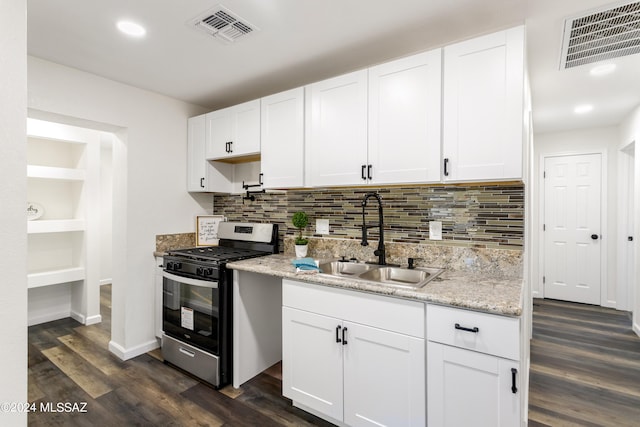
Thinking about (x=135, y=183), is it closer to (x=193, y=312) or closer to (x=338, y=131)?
(x=193, y=312)

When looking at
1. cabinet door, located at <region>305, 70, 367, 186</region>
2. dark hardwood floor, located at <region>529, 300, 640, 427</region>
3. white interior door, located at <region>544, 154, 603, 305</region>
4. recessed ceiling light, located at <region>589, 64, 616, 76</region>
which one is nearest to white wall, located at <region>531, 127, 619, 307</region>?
white interior door, located at <region>544, 154, 603, 305</region>

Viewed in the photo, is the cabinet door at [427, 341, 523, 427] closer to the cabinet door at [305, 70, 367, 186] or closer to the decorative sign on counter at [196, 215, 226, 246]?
the cabinet door at [305, 70, 367, 186]

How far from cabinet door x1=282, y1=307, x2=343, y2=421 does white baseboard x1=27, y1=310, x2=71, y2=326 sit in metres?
3.28

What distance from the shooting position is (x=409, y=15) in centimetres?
174

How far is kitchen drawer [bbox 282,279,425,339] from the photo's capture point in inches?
61.9

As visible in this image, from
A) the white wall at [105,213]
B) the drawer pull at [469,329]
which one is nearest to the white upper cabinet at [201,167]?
the drawer pull at [469,329]

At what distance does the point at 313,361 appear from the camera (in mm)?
1926

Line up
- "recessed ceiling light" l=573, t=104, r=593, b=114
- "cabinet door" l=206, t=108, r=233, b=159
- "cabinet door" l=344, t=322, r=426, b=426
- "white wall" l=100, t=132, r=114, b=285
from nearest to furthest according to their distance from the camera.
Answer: "cabinet door" l=344, t=322, r=426, b=426 → "cabinet door" l=206, t=108, r=233, b=159 → "recessed ceiling light" l=573, t=104, r=593, b=114 → "white wall" l=100, t=132, r=114, b=285

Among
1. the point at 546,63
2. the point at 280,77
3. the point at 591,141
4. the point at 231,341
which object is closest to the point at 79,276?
the point at 231,341

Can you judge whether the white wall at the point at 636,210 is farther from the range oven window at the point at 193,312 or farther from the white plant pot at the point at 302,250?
the range oven window at the point at 193,312

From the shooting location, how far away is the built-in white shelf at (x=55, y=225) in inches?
131

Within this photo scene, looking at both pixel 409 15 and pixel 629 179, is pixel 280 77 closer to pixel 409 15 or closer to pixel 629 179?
pixel 409 15

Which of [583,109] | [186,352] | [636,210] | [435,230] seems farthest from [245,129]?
[636,210]

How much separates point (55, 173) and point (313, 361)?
3.49 m
